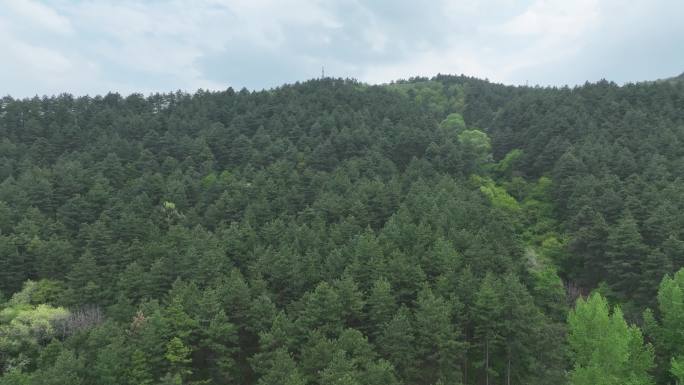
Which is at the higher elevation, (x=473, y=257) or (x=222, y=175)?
(x=222, y=175)

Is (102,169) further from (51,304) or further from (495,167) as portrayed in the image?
(495,167)

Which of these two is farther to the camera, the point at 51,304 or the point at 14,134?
the point at 14,134

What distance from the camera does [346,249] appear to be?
→ 49.5 m

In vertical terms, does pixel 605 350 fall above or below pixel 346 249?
below

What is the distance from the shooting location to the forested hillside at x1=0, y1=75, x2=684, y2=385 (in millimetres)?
36469

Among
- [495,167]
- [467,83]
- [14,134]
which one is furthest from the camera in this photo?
[467,83]

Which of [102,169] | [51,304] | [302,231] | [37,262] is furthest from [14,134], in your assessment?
[302,231]

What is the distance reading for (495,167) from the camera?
93312mm

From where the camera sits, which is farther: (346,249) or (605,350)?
(346,249)

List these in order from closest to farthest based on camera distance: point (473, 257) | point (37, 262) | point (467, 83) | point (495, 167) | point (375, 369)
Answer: point (375, 369) < point (473, 257) < point (37, 262) < point (495, 167) < point (467, 83)

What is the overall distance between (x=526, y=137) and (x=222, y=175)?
59079 millimetres

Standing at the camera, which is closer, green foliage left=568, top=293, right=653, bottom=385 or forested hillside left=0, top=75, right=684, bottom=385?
green foliage left=568, top=293, right=653, bottom=385

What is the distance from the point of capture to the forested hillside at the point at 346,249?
36.5m

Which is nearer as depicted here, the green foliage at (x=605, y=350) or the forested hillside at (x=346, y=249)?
the green foliage at (x=605, y=350)
